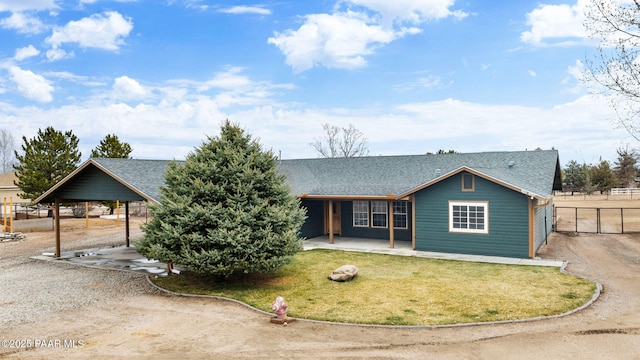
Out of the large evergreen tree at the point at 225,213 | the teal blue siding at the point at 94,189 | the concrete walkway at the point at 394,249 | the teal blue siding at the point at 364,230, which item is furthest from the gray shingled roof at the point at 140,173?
the teal blue siding at the point at 364,230

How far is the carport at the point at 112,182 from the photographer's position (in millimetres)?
15125

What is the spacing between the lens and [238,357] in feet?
25.0

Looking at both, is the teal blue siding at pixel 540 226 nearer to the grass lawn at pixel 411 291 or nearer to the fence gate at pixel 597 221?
the grass lawn at pixel 411 291

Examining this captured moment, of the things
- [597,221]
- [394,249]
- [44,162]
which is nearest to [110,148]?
[44,162]

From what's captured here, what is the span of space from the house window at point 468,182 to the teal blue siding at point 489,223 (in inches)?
5.1

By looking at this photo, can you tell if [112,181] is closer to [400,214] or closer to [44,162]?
[400,214]

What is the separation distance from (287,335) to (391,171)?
48.8ft

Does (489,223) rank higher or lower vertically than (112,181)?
lower

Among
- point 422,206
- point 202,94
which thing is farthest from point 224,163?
point 202,94

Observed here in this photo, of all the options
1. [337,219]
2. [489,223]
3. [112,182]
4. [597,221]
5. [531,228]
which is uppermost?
[112,182]

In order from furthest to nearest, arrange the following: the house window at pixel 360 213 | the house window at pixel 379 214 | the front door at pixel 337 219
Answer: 1. the front door at pixel 337 219
2. the house window at pixel 360 213
3. the house window at pixel 379 214

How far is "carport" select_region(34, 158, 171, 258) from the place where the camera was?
49.6ft

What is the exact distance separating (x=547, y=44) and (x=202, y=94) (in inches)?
768

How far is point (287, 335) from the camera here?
871 cm
